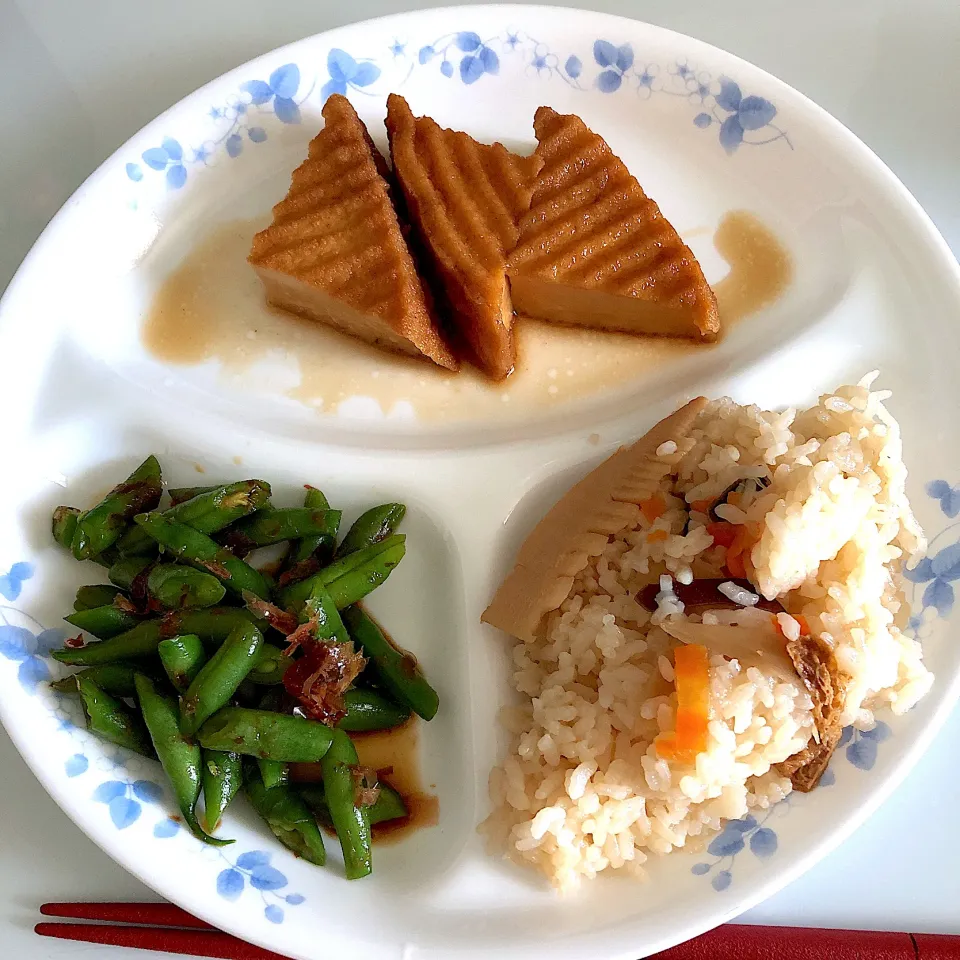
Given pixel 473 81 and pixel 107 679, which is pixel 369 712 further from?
pixel 473 81

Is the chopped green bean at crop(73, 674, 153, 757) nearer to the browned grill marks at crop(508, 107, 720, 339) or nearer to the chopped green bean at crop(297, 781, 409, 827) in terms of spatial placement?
the chopped green bean at crop(297, 781, 409, 827)

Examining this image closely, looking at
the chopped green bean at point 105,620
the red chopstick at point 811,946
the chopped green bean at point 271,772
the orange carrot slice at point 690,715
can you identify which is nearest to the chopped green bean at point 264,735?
the chopped green bean at point 271,772

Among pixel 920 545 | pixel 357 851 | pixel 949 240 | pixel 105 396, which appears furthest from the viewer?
pixel 949 240

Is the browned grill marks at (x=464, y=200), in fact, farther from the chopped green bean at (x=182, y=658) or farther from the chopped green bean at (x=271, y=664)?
the chopped green bean at (x=182, y=658)

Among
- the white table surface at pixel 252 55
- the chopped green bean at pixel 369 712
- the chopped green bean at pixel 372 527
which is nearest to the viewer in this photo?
the chopped green bean at pixel 369 712

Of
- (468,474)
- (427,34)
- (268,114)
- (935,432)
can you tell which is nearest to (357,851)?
(468,474)

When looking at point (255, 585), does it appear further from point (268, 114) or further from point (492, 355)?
point (268, 114)

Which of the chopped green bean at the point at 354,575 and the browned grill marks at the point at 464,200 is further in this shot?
the browned grill marks at the point at 464,200
